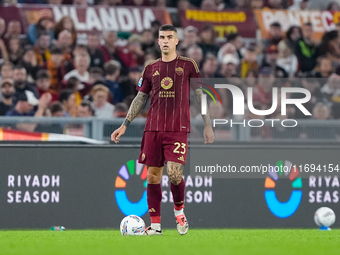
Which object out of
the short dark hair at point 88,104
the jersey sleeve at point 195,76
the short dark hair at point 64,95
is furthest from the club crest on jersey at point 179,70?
the short dark hair at point 64,95

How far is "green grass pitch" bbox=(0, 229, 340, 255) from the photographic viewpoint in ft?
19.1

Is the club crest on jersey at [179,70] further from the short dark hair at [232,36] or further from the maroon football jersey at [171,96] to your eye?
the short dark hair at [232,36]

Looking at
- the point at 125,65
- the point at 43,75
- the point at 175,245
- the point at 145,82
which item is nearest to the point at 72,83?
the point at 43,75

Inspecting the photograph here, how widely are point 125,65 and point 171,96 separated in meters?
5.51

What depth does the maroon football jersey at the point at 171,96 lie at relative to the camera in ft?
24.3

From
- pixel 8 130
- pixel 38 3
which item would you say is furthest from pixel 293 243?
pixel 38 3

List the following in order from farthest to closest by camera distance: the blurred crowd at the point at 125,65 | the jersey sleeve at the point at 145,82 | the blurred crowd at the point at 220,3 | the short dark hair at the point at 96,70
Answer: the blurred crowd at the point at 220,3 < the short dark hair at the point at 96,70 < the blurred crowd at the point at 125,65 < the jersey sleeve at the point at 145,82

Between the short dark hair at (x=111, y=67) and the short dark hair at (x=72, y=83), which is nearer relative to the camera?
the short dark hair at (x=72, y=83)

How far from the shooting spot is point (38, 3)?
14.6m

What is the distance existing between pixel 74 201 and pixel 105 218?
0.50m

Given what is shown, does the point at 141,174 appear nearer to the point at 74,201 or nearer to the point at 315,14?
the point at 74,201

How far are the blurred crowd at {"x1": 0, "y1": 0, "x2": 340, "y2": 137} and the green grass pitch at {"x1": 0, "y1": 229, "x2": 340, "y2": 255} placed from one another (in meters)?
2.96

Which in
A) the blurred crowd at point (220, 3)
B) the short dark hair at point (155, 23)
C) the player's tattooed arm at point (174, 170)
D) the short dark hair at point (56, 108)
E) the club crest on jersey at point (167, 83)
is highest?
the blurred crowd at point (220, 3)

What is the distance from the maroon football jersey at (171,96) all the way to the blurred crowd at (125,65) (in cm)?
280
